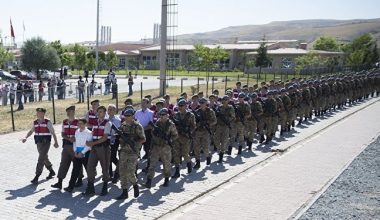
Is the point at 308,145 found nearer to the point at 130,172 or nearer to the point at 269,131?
the point at 269,131

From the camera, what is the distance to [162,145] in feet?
31.3

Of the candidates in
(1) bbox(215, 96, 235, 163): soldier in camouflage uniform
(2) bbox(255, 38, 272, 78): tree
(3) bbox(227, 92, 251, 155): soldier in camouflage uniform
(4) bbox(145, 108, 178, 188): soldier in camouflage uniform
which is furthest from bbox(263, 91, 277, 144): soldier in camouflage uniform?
(2) bbox(255, 38, 272, 78): tree

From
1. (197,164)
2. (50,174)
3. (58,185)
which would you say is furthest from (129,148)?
(197,164)

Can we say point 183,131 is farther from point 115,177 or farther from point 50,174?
point 50,174

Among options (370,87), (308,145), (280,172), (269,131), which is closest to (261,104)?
(269,131)

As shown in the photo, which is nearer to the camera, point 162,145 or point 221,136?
point 162,145

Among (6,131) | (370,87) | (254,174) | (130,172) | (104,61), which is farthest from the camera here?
(104,61)

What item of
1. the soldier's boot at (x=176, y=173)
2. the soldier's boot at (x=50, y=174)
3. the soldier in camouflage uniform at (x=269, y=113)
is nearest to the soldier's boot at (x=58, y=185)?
the soldier's boot at (x=50, y=174)

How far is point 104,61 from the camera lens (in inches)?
3041

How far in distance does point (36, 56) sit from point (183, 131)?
51531mm

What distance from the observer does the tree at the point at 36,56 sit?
57531 mm

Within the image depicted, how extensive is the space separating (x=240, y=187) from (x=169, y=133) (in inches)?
76.0

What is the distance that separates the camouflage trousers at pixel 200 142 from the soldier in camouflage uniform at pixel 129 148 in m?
2.73

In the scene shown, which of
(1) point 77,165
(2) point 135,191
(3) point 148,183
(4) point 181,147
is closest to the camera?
(2) point 135,191
